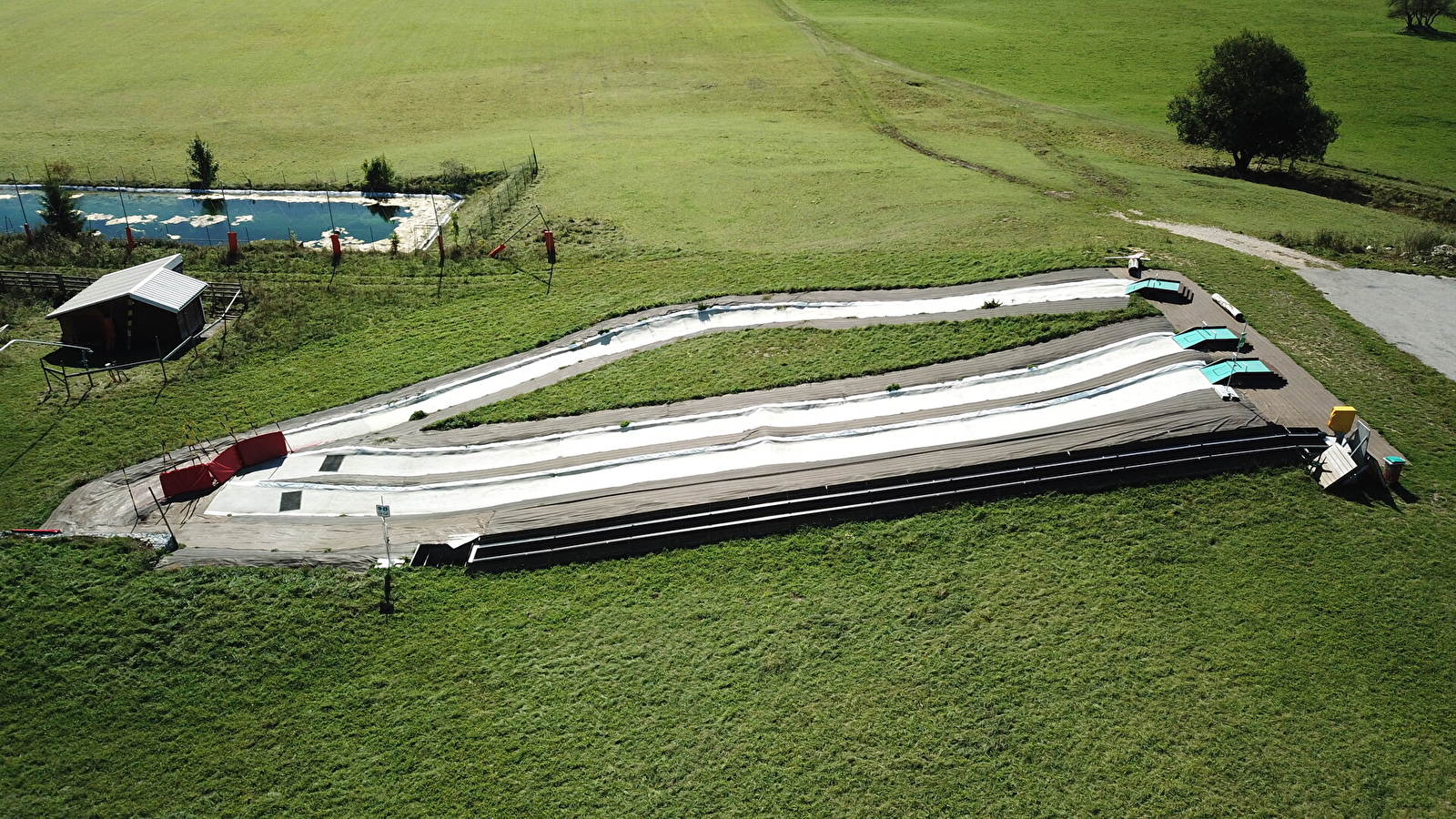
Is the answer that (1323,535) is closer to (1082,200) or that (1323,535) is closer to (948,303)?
(948,303)

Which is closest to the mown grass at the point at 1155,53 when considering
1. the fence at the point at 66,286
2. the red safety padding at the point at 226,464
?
the fence at the point at 66,286

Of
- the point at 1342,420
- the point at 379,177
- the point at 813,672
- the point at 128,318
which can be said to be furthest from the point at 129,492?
the point at 1342,420

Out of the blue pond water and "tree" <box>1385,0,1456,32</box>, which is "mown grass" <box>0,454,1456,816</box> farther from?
"tree" <box>1385,0,1456,32</box>

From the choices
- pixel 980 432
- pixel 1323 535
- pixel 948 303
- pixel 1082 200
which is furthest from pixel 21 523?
pixel 1082 200

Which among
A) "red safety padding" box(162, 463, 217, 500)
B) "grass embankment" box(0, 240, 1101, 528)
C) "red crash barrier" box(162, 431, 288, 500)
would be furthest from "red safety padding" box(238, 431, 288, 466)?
"grass embankment" box(0, 240, 1101, 528)

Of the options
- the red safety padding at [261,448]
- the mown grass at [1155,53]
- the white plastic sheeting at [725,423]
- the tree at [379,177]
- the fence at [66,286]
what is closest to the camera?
the red safety padding at [261,448]

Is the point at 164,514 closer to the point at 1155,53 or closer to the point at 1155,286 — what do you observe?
the point at 1155,286

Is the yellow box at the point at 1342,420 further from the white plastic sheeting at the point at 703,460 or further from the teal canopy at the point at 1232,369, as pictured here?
the white plastic sheeting at the point at 703,460
